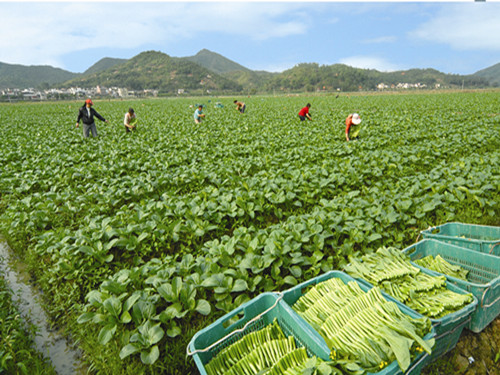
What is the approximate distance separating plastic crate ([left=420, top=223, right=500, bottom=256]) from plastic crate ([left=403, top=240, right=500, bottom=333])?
20cm

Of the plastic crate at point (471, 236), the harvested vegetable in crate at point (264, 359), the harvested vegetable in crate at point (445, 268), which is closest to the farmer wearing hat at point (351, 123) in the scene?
the plastic crate at point (471, 236)

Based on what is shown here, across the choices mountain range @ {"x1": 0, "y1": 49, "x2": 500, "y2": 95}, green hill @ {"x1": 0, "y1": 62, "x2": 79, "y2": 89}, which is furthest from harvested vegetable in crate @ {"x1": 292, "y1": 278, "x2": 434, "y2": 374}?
green hill @ {"x1": 0, "y1": 62, "x2": 79, "y2": 89}

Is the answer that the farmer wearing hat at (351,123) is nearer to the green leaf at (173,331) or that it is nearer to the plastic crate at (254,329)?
the plastic crate at (254,329)

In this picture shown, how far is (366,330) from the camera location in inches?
78.3

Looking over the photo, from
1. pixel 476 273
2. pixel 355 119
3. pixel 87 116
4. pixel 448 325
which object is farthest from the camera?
pixel 87 116

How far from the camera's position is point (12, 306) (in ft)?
11.8

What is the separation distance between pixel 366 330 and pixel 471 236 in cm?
309

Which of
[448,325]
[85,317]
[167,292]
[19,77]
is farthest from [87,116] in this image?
[19,77]

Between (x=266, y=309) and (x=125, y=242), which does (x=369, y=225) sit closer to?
(x=266, y=309)

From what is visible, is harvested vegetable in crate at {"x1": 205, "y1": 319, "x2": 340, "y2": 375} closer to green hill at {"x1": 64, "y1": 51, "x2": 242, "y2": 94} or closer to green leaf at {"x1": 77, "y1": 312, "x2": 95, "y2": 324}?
green leaf at {"x1": 77, "y1": 312, "x2": 95, "y2": 324}

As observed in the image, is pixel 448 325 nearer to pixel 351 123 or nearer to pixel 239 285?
pixel 239 285

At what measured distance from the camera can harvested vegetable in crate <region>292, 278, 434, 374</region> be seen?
181cm

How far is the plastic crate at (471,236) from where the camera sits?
3436 mm

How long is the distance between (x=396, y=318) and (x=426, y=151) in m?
8.57
